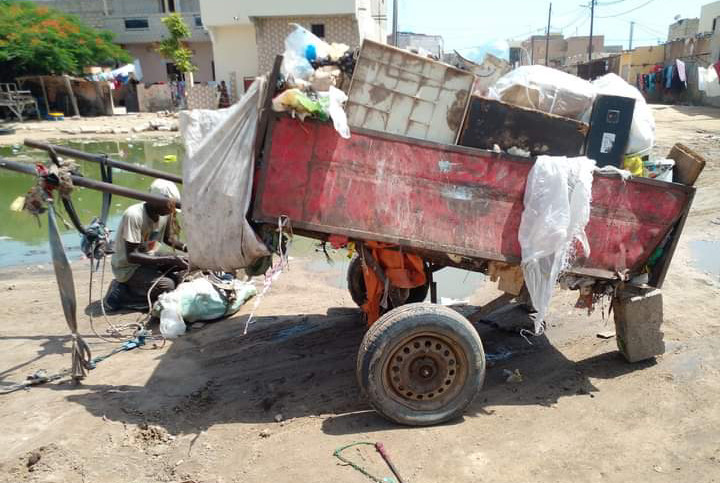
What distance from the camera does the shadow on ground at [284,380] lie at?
3773mm

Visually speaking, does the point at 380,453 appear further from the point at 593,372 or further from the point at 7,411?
the point at 7,411

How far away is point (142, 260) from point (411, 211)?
3184mm

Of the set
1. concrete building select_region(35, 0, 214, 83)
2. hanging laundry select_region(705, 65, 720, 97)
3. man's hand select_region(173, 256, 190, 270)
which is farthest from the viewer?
concrete building select_region(35, 0, 214, 83)

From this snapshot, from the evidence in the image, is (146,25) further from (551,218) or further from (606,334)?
(551,218)

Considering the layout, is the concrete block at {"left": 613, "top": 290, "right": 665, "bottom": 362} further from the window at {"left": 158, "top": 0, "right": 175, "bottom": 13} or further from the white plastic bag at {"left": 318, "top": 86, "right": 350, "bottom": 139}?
the window at {"left": 158, "top": 0, "right": 175, "bottom": 13}

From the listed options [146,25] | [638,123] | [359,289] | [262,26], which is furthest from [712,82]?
[146,25]

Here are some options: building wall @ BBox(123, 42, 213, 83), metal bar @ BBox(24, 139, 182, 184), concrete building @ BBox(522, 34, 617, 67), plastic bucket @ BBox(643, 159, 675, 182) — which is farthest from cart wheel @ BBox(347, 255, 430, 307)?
concrete building @ BBox(522, 34, 617, 67)

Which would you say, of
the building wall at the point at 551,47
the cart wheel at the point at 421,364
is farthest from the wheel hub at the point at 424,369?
the building wall at the point at 551,47

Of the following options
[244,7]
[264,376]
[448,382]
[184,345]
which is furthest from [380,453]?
[244,7]

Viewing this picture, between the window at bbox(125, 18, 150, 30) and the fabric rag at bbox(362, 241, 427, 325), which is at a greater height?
the window at bbox(125, 18, 150, 30)

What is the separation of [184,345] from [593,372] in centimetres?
353

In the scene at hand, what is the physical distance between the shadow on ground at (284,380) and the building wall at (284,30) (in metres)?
24.3

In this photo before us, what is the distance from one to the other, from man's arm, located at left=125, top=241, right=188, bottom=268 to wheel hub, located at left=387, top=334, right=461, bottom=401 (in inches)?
118

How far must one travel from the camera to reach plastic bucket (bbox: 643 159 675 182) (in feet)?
13.1
